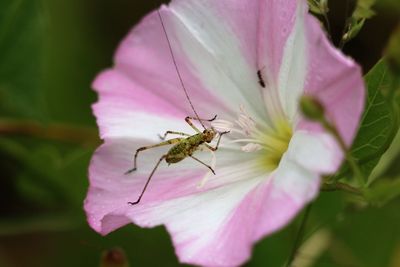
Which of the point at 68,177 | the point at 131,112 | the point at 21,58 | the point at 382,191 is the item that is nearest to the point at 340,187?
the point at 382,191

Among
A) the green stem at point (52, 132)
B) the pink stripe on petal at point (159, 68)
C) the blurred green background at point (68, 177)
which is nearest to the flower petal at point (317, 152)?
the pink stripe on petal at point (159, 68)

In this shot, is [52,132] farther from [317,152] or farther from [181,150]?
[317,152]

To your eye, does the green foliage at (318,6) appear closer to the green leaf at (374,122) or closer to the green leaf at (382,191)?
the green leaf at (374,122)

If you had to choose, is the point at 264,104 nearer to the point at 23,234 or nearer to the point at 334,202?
the point at 334,202

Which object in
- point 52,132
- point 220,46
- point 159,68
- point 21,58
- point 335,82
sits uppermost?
point 335,82

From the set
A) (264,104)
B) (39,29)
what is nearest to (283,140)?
(264,104)
